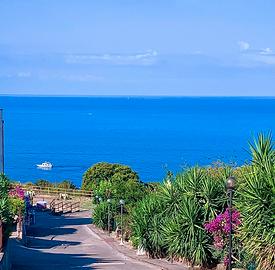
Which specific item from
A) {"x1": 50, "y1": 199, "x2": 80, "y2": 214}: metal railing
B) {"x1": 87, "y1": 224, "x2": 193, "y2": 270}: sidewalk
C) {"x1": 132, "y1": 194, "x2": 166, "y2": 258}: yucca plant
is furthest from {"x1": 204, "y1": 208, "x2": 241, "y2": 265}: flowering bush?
{"x1": 50, "y1": 199, "x2": 80, "y2": 214}: metal railing

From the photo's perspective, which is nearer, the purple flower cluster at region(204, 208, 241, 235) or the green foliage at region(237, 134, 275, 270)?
the green foliage at region(237, 134, 275, 270)

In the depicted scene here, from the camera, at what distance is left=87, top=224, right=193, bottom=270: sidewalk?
65.6ft

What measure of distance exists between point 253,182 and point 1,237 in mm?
6052

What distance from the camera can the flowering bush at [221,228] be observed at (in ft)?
57.9

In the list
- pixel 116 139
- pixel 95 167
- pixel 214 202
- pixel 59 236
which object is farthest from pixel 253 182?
pixel 116 139

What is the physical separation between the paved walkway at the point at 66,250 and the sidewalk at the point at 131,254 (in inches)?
10.3

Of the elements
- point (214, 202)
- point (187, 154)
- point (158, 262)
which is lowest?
point (158, 262)

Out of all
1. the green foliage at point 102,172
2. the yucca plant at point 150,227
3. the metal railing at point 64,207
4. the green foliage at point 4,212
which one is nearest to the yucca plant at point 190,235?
the yucca plant at point 150,227

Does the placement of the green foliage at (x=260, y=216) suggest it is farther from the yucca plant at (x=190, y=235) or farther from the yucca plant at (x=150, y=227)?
the yucca plant at (x=150, y=227)

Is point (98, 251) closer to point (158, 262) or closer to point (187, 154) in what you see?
point (158, 262)

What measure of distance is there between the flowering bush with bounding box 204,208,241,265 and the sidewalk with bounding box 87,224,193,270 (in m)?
1.34

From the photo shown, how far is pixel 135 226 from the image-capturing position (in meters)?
24.0

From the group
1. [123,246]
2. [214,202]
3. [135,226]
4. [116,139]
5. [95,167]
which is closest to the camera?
[214,202]

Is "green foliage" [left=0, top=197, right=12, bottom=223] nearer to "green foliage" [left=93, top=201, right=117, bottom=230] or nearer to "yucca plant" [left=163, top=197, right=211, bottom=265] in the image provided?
"yucca plant" [left=163, top=197, right=211, bottom=265]
